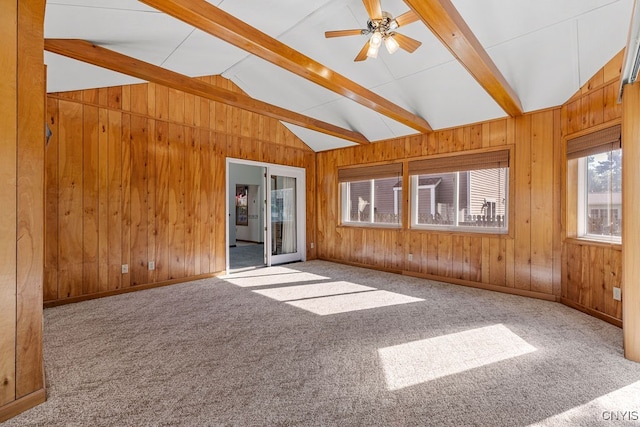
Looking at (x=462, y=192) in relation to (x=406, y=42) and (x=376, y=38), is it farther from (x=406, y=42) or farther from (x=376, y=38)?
(x=376, y=38)

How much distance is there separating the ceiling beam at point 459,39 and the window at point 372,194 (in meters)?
2.31

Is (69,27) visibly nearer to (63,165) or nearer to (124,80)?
(124,80)

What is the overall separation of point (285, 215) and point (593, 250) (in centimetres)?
476

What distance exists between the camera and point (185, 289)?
4.15 m

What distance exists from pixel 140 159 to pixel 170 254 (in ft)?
4.65

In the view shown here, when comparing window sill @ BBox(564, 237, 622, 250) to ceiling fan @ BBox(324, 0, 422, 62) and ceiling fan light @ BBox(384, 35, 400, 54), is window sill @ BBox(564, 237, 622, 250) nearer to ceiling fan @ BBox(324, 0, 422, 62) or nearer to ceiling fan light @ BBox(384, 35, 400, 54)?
ceiling fan @ BBox(324, 0, 422, 62)

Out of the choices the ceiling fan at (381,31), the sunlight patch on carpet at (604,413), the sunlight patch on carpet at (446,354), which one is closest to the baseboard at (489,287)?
the sunlight patch on carpet at (446,354)

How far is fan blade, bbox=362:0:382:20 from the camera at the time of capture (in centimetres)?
224

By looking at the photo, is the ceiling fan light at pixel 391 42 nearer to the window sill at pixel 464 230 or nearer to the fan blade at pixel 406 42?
the fan blade at pixel 406 42

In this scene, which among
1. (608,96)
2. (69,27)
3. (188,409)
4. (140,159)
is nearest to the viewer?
(188,409)

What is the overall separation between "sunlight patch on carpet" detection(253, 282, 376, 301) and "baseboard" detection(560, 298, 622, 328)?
88.5 inches

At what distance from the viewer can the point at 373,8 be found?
7.52 feet

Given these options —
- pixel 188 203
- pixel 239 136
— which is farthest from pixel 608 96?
pixel 188 203

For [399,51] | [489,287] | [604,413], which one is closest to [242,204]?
[399,51]
